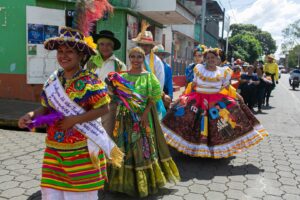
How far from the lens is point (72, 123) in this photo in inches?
96.7

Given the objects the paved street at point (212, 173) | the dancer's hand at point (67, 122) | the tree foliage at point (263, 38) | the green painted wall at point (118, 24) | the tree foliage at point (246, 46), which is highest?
the tree foliage at point (263, 38)

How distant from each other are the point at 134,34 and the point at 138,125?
9512mm

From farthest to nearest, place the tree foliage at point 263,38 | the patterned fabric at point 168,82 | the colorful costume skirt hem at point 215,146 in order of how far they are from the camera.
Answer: the tree foliage at point 263,38, the patterned fabric at point 168,82, the colorful costume skirt hem at point 215,146

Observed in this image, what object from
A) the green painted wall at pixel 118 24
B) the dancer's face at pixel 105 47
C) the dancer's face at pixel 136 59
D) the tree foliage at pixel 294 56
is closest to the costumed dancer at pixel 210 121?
the dancer's face at pixel 105 47

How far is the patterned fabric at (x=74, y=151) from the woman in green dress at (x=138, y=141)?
124 centimetres

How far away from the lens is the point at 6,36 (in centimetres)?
1013

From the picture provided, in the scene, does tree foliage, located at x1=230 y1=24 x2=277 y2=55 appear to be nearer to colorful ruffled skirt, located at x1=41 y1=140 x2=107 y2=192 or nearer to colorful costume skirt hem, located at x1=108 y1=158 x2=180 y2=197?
colorful costume skirt hem, located at x1=108 y1=158 x2=180 y2=197

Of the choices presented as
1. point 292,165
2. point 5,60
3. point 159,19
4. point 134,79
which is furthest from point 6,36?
point 292,165

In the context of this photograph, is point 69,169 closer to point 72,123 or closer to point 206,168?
point 72,123

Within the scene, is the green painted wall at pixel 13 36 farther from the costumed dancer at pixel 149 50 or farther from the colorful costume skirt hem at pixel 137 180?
the colorful costume skirt hem at pixel 137 180

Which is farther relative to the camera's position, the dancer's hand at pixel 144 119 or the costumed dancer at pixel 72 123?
the dancer's hand at pixel 144 119

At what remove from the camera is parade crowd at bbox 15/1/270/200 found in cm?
252

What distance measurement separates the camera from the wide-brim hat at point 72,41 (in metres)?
2.50

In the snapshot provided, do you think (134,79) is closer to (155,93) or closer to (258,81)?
(155,93)
